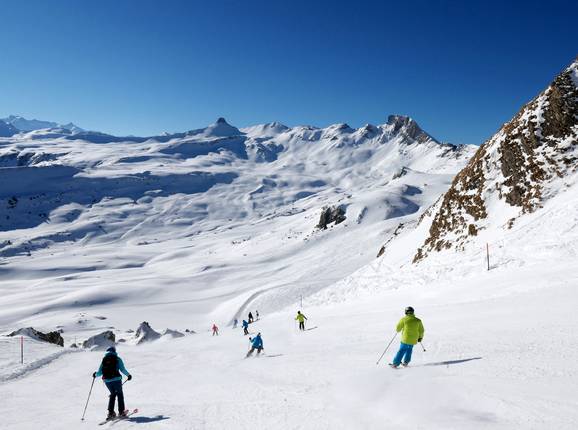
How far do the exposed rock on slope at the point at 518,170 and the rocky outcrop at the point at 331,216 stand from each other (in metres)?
82.3

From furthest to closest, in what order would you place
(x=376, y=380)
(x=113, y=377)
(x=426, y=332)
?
(x=426, y=332)
(x=376, y=380)
(x=113, y=377)

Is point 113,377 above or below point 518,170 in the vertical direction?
below

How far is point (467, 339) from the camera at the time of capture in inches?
534

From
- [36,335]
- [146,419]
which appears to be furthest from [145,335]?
[146,419]

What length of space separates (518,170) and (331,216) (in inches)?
3612

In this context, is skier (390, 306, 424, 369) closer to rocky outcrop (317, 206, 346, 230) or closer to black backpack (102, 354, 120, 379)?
black backpack (102, 354, 120, 379)

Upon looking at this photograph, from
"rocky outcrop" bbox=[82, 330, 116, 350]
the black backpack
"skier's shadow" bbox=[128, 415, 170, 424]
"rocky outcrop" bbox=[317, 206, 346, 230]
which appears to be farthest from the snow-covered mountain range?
"rocky outcrop" bbox=[317, 206, 346, 230]

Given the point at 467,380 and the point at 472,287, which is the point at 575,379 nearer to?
the point at 467,380

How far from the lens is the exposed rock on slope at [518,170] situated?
3350 cm

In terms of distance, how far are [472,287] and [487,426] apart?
1790 cm

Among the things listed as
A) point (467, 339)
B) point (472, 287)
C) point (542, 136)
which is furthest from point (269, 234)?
point (467, 339)

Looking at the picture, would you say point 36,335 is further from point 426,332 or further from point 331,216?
point 331,216

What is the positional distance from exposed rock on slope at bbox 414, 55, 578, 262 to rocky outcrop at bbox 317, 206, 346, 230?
82253mm

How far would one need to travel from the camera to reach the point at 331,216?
5005 inches
